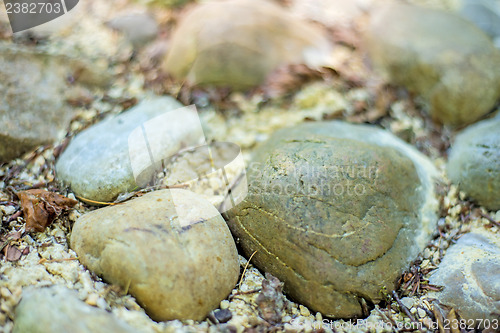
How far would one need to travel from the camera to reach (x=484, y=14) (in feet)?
12.5

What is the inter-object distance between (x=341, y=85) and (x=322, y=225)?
1708 millimetres

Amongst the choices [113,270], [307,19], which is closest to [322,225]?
[113,270]

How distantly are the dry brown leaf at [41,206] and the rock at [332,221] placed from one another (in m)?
0.98

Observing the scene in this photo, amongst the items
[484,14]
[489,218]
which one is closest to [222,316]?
[489,218]

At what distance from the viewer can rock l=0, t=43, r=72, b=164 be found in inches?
98.5

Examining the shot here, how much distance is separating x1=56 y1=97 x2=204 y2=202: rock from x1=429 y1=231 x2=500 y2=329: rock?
1797 mm

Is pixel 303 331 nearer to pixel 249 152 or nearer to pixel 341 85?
pixel 249 152

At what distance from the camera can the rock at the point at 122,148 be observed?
2.21 metres

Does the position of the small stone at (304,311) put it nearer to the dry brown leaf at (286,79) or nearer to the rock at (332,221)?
the rock at (332,221)

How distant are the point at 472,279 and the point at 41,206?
2.40 m
